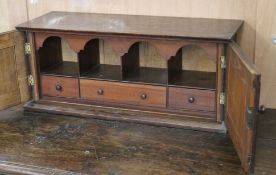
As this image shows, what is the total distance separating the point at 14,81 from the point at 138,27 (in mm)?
540

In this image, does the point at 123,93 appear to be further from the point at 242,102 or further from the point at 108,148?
the point at 242,102

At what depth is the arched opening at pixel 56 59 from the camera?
167cm

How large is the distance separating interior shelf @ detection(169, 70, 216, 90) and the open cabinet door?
0.13 meters

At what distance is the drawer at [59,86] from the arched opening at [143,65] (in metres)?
0.20

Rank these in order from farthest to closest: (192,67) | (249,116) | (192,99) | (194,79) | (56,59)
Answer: (56,59), (192,67), (194,79), (192,99), (249,116)

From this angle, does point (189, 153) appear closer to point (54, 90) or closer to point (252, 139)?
point (252, 139)

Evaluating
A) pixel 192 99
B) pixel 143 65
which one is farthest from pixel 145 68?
pixel 192 99

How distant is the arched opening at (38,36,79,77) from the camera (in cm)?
167

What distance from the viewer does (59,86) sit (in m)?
1.62

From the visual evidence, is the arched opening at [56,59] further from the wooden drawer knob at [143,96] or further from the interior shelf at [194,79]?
the interior shelf at [194,79]

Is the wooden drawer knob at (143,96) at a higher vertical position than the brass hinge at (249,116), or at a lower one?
lower

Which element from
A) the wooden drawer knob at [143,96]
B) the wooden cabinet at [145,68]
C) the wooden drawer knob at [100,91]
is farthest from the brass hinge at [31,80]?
the wooden drawer knob at [143,96]

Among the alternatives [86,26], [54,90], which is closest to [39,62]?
[54,90]

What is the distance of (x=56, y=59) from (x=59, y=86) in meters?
0.21
